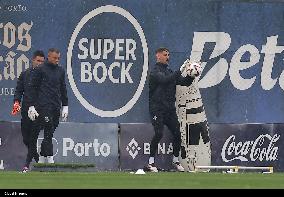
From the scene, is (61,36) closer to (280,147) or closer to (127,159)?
(127,159)

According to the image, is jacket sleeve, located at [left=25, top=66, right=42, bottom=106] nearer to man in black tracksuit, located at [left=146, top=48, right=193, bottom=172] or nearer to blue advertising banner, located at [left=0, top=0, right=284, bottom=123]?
blue advertising banner, located at [left=0, top=0, right=284, bottom=123]

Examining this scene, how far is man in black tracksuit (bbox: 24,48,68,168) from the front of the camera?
59.4 feet

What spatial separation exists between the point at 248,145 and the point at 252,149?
107 millimetres

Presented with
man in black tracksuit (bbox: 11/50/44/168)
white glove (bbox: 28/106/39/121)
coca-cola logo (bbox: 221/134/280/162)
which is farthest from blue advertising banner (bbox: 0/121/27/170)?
coca-cola logo (bbox: 221/134/280/162)

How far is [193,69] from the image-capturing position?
734 inches

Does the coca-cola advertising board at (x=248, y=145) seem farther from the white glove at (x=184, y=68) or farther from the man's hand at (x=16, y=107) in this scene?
the man's hand at (x=16, y=107)

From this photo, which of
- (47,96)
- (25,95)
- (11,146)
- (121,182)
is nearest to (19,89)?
(25,95)

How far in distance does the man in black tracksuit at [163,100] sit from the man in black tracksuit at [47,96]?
1.63 m

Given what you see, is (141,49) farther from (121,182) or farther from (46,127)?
(121,182)

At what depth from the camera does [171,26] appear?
19.2m

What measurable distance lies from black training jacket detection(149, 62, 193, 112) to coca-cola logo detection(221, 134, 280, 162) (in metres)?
1.39

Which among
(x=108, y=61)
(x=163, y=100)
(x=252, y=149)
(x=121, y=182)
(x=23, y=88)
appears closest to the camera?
(x=121, y=182)

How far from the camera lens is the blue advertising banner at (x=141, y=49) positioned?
1895 centimetres
